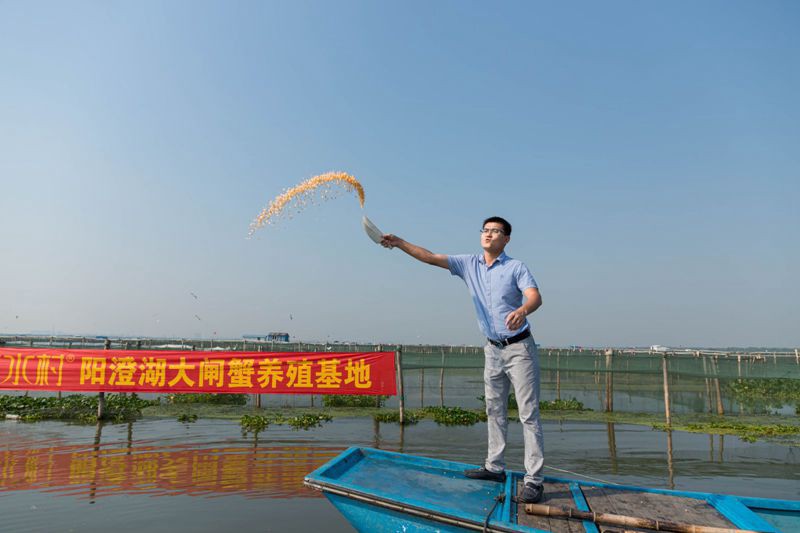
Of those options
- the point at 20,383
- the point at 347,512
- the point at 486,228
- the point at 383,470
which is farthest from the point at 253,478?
the point at 20,383

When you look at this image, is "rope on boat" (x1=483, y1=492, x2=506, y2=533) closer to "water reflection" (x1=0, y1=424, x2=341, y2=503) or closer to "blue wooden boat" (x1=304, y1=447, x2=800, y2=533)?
"blue wooden boat" (x1=304, y1=447, x2=800, y2=533)

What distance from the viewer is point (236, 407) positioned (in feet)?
45.4

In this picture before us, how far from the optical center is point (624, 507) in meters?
3.69

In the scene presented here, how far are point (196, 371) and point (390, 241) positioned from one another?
8430 millimetres

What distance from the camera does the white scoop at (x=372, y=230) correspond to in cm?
475

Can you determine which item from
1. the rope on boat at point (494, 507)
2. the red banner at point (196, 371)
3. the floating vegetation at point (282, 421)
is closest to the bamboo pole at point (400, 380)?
the red banner at point (196, 371)

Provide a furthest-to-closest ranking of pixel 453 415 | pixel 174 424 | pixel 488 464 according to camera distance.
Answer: pixel 453 415
pixel 174 424
pixel 488 464

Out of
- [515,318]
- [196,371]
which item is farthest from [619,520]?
[196,371]

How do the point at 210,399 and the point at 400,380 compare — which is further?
the point at 210,399

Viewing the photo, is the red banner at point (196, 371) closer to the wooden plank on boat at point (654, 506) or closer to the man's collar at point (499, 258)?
the man's collar at point (499, 258)

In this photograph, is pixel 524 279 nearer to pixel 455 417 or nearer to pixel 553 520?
pixel 553 520

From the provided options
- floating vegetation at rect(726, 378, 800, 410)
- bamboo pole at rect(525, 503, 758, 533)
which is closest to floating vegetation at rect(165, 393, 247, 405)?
bamboo pole at rect(525, 503, 758, 533)

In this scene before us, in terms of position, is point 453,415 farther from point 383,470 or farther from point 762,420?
point 762,420

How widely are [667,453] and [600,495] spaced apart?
6.11 meters
